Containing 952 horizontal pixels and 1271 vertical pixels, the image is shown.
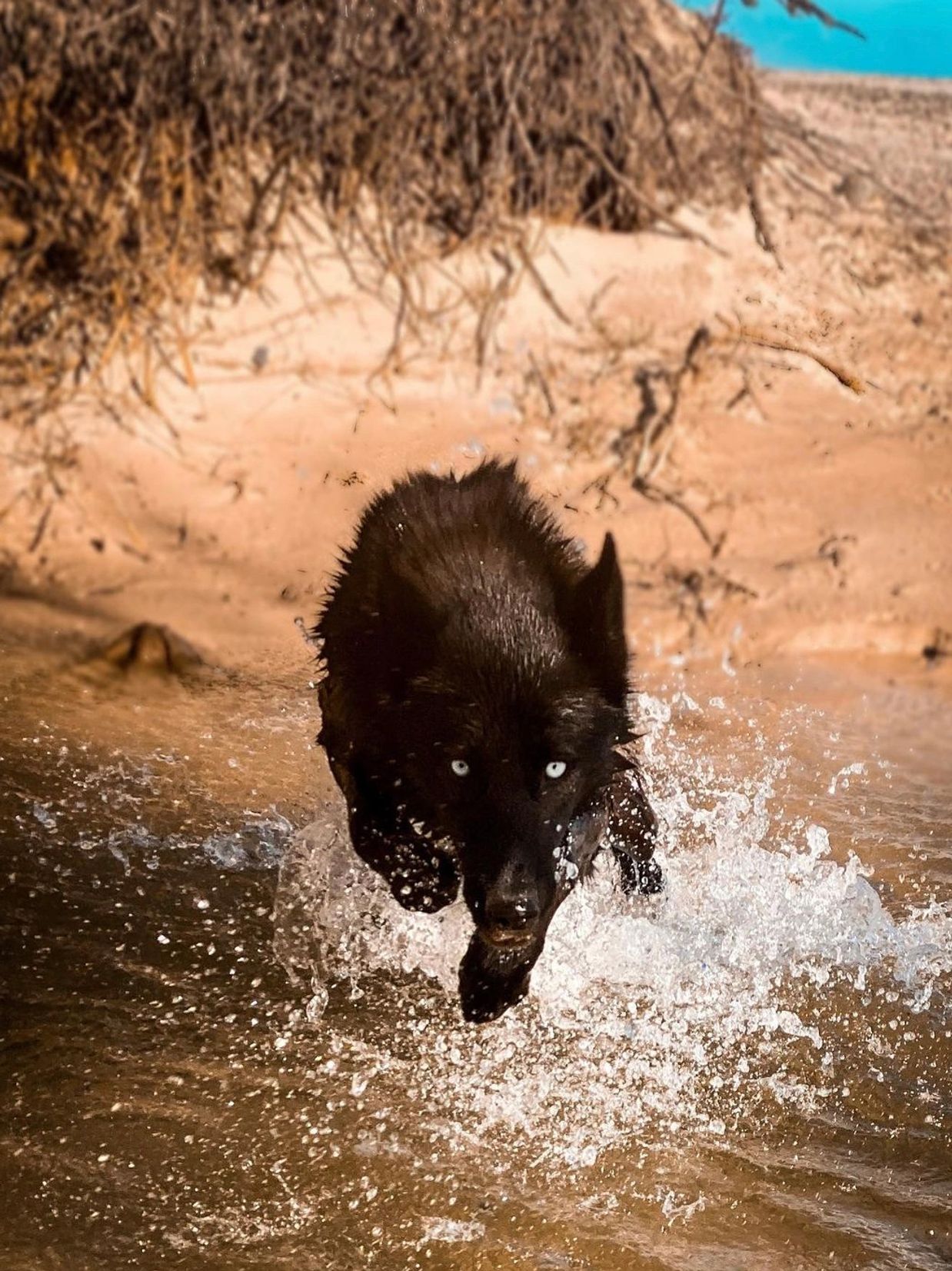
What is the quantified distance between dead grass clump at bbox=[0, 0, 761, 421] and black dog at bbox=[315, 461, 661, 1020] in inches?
155

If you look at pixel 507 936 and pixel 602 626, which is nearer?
pixel 507 936

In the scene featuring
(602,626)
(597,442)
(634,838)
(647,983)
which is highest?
(597,442)

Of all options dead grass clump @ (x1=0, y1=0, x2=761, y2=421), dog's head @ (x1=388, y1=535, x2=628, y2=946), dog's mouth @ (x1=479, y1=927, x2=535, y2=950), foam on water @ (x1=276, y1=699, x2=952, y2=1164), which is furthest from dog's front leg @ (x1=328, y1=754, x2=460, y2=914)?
dead grass clump @ (x1=0, y1=0, x2=761, y2=421)

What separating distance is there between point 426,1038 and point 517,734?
809 mm

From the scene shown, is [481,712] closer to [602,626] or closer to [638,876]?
[602,626]

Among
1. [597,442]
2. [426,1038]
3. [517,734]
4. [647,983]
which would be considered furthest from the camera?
[597,442]

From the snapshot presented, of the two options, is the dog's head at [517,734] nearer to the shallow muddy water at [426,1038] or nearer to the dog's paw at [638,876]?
the shallow muddy water at [426,1038]

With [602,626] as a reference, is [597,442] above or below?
above

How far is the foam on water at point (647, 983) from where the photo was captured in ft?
10.9

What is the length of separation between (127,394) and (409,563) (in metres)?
4.12

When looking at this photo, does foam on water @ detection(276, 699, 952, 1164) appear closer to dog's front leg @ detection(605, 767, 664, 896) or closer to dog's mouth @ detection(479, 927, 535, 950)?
dog's front leg @ detection(605, 767, 664, 896)

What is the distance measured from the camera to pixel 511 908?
9.87ft

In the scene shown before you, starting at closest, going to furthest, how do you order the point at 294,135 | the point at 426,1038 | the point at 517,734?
the point at 517,734 → the point at 426,1038 → the point at 294,135

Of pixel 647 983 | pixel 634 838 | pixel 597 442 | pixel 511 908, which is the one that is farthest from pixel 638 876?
pixel 597 442
